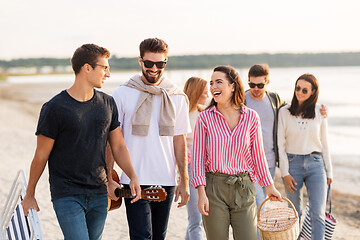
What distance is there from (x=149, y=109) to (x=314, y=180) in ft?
7.14

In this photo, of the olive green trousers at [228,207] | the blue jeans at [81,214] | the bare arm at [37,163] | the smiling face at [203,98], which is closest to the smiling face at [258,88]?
the smiling face at [203,98]

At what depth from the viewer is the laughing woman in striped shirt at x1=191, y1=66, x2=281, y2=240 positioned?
3461mm

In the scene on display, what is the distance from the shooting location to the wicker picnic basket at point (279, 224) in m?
3.71

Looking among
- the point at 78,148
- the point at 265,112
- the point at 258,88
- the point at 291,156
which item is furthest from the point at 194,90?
the point at 78,148

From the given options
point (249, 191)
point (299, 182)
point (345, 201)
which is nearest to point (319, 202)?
point (299, 182)

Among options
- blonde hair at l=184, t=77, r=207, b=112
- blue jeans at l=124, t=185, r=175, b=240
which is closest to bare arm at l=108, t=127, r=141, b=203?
blue jeans at l=124, t=185, r=175, b=240

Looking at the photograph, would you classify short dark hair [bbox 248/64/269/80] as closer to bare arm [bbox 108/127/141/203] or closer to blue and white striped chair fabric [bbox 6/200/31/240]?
bare arm [bbox 108/127/141/203]

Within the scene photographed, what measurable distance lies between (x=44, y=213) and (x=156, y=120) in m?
4.12

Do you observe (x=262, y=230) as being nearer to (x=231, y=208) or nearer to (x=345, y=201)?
(x=231, y=208)

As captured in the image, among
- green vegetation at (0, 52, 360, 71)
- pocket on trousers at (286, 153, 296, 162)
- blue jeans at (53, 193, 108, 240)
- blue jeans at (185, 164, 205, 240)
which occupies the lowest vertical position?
blue jeans at (185, 164, 205, 240)

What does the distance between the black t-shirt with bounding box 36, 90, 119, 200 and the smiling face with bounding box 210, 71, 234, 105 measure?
891 millimetres

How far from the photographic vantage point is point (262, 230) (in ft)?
12.6

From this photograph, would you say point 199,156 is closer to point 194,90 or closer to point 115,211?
point 194,90

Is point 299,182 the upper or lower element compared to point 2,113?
upper
